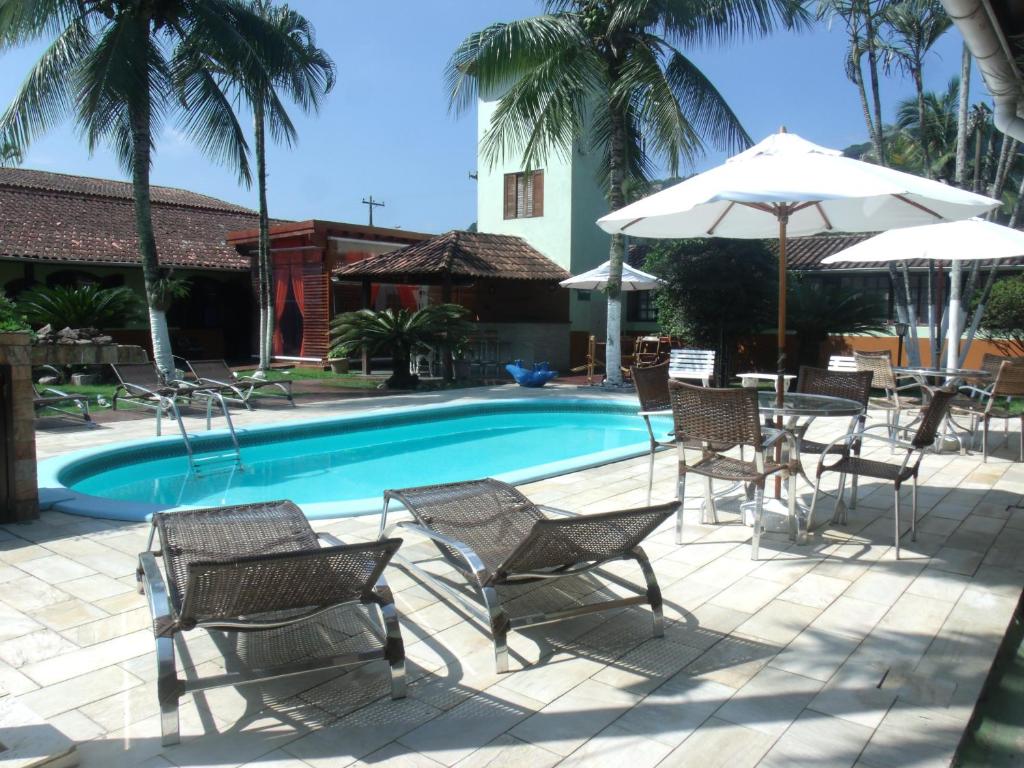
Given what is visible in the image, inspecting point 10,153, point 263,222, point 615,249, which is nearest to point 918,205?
point 615,249

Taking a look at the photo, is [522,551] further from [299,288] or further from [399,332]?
[299,288]

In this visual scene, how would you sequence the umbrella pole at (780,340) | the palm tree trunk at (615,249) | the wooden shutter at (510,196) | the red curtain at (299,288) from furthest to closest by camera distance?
the wooden shutter at (510,196) → the red curtain at (299,288) → the palm tree trunk at (615,249) → the umbrella pole at (780,340)

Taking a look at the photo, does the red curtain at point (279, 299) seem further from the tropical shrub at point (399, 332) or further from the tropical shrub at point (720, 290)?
the tropical shrub at point (720, 290)

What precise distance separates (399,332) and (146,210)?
15.5ft

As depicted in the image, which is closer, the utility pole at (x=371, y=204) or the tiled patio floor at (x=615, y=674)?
the tiled patio floor at (x=615, y=674)

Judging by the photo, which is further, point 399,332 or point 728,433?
point 399,332

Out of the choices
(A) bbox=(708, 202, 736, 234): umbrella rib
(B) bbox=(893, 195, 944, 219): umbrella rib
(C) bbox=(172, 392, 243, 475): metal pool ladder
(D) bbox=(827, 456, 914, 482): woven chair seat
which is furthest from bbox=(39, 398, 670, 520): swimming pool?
(B) bbox=(893, 195, 944, 219): umbrella rib

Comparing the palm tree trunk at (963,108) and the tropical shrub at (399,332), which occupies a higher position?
the palm tree trunk at (963,108)

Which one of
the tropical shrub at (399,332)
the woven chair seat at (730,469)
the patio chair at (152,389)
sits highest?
the tropical shrub at (399,332)

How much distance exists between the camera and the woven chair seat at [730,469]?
4.78 meters

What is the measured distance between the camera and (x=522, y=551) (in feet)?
10.7

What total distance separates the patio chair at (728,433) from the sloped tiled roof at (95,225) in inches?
704

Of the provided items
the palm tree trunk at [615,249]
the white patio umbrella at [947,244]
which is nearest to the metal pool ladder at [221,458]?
the white patio umbrella at [947,244]

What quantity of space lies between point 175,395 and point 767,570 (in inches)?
297
